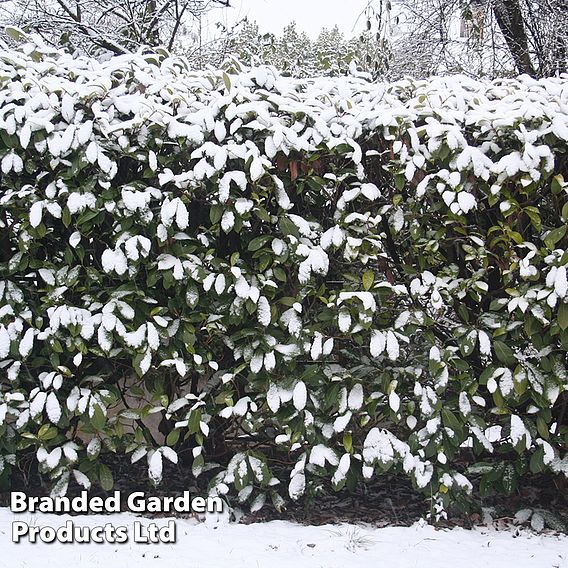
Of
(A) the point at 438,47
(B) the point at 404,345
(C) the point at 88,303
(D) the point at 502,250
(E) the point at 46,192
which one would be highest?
(A) the point at 438,47

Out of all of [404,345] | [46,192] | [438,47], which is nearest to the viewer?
[46,192]

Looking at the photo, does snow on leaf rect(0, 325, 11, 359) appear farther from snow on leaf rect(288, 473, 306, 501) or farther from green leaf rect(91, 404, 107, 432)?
snow on leaf rect(288, 473, 306, 501)

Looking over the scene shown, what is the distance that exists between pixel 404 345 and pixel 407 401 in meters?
0.27

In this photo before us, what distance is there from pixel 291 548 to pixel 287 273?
3.96 feet

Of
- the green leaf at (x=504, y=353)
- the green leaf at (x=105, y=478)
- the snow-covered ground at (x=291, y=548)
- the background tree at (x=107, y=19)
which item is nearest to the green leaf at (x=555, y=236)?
the green leaf at (x=504, y=353)

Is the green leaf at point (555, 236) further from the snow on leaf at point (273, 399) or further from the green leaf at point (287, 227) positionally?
the snow on leaf at point (273, 399)

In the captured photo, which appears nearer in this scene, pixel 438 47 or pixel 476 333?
pixel 476 333

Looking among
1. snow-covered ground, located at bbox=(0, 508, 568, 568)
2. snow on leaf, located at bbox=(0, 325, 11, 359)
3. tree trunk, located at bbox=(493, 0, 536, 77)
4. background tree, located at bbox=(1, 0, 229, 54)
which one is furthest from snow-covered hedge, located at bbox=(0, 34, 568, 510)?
tree trunk, located at bbox=(493, 0, 536, 77)

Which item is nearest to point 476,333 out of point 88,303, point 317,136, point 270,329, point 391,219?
point 391,219

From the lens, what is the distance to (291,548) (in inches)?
106

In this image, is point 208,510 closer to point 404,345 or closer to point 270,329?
point 270,329

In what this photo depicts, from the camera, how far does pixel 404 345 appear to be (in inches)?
120

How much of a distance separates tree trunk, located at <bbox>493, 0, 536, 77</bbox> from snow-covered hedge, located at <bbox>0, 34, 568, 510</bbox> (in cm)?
466

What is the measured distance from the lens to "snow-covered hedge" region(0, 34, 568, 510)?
9.21 ft
